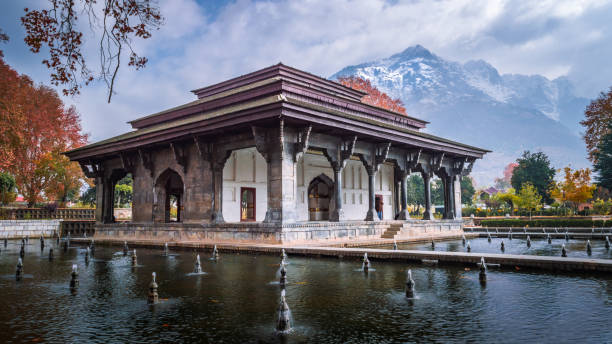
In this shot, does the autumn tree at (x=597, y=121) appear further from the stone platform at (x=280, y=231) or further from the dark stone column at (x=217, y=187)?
the dark stone column at (x=217, y=187)

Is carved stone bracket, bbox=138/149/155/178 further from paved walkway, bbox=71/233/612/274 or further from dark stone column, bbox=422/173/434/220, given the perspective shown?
dark stone column, bbox=422/173/434/220

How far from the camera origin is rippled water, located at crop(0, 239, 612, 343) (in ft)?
15.4

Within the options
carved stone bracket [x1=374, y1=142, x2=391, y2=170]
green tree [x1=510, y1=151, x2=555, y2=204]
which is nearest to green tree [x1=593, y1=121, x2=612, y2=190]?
green tree [x1=510, y1=151, x2=555, y2=204]

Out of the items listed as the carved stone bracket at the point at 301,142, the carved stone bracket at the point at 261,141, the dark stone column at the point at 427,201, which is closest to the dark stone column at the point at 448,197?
the dark stone column at the point at 427,201

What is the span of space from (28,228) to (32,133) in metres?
10.7

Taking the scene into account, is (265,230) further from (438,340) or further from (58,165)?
(58,165)

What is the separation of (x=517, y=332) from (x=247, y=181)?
16.2 metres

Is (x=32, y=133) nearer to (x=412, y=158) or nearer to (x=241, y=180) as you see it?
(x=241, y=180)

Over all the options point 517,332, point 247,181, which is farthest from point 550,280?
point 247,181

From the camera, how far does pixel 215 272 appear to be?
388 inches

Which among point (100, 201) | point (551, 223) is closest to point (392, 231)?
point (551, 223)

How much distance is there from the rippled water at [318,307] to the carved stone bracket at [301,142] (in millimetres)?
6858

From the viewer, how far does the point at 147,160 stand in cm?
2148

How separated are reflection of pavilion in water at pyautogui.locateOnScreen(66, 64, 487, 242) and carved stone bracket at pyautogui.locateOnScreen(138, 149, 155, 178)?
5 cm
